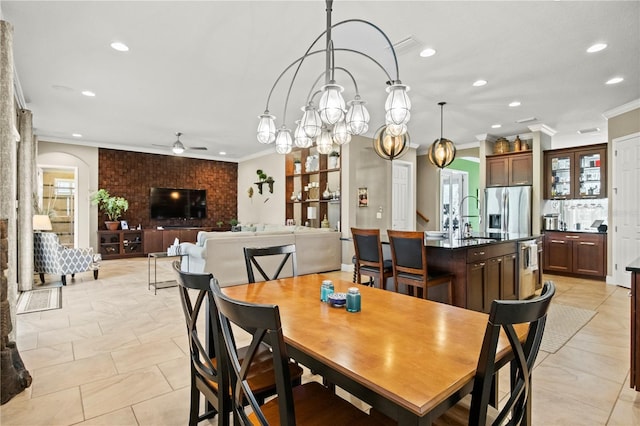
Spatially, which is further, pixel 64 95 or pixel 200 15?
pixel 64 95

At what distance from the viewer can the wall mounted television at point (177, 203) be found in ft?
29.6

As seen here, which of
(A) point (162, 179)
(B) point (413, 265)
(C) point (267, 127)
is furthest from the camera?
(A) point (162, 179)

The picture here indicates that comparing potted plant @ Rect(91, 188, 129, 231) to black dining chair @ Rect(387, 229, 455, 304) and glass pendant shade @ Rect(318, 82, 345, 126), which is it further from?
glass pendant shade @ Rect(318, 82, 345, 126)

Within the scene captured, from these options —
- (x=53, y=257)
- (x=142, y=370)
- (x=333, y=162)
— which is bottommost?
(x=142, y=370)

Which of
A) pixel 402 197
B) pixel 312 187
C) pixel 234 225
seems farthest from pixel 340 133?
pixel 234 225

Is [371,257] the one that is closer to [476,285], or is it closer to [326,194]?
[476,285]

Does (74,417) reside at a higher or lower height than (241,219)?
lower

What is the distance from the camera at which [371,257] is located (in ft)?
12.0

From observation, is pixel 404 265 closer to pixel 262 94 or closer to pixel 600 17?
pixel 600 17

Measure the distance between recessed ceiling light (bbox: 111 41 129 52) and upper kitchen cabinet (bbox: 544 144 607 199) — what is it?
23.8ft

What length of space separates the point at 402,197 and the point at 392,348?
273 inches

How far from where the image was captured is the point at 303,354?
1.26m

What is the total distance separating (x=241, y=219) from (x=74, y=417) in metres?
8.46

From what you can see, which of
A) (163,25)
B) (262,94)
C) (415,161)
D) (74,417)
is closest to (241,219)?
(415,161)
